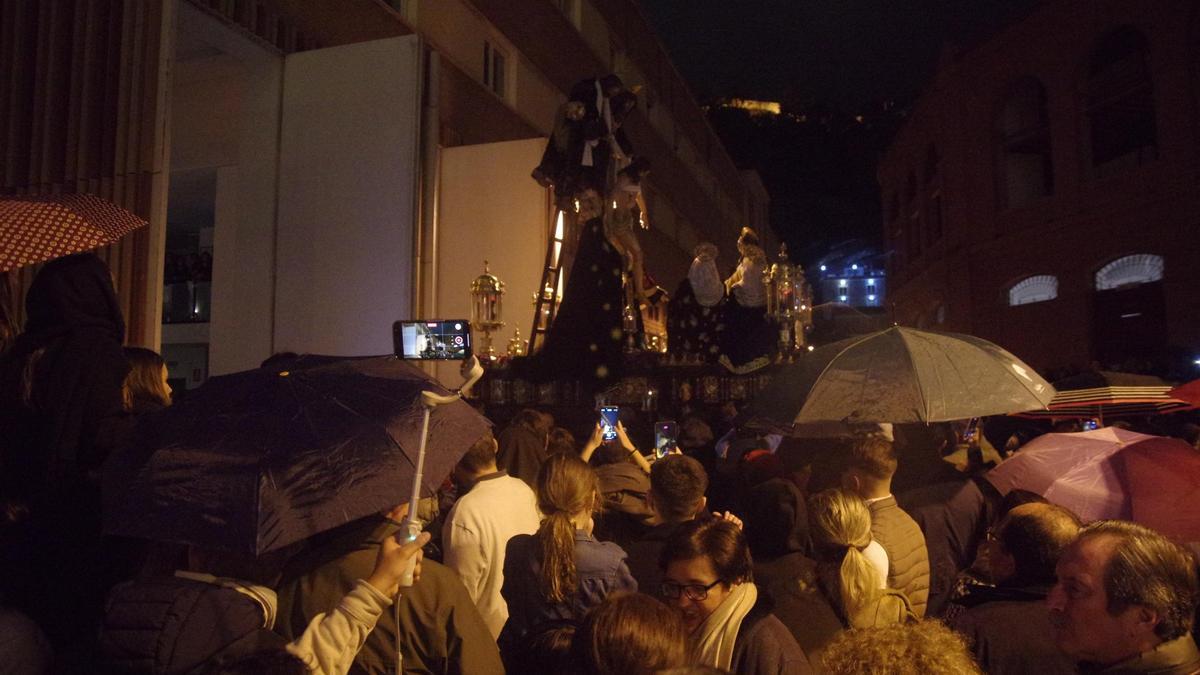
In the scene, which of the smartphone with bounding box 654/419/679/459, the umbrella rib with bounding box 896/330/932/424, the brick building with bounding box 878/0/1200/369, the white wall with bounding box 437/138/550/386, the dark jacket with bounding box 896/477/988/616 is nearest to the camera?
the umbrella rib with bounding box 896/330/932/424

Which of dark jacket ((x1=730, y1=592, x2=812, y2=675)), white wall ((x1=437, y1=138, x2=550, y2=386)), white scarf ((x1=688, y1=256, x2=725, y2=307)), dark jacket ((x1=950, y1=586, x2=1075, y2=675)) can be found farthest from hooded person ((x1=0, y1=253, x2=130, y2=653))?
white wall ((x1=437, y1=138, x2=550, y2=386))

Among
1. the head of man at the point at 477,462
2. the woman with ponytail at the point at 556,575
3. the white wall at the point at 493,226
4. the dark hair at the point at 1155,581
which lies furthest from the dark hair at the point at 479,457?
the white wall at the point at 493,226

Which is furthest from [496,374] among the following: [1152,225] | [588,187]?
[1152,225]

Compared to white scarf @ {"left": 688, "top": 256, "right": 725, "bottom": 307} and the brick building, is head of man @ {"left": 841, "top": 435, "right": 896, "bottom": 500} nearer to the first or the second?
A: white scarf @ {"left": 688, "top": 256, "right": 725, "bottom": 307}

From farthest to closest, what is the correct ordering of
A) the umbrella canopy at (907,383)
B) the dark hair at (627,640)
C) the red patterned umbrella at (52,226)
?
the umbrella canopy at (907,383) < the red patterned umbrella at (52,226) < the dark hair at (627,640)

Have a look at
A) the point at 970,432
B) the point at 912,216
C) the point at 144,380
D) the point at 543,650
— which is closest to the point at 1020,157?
the point at 912,216

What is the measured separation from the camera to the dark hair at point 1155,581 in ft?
7.95

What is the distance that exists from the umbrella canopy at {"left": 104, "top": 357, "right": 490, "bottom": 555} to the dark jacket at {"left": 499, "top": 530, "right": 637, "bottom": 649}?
3.39ft

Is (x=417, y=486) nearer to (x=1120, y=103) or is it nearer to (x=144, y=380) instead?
(x=144, y=380)

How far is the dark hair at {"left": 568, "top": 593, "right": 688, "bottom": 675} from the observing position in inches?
89.8

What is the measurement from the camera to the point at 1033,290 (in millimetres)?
23656

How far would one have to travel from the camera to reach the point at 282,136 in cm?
912

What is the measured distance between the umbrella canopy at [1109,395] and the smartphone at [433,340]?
465 cm

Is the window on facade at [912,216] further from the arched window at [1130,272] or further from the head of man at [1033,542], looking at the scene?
the head of man at [1033,542]
